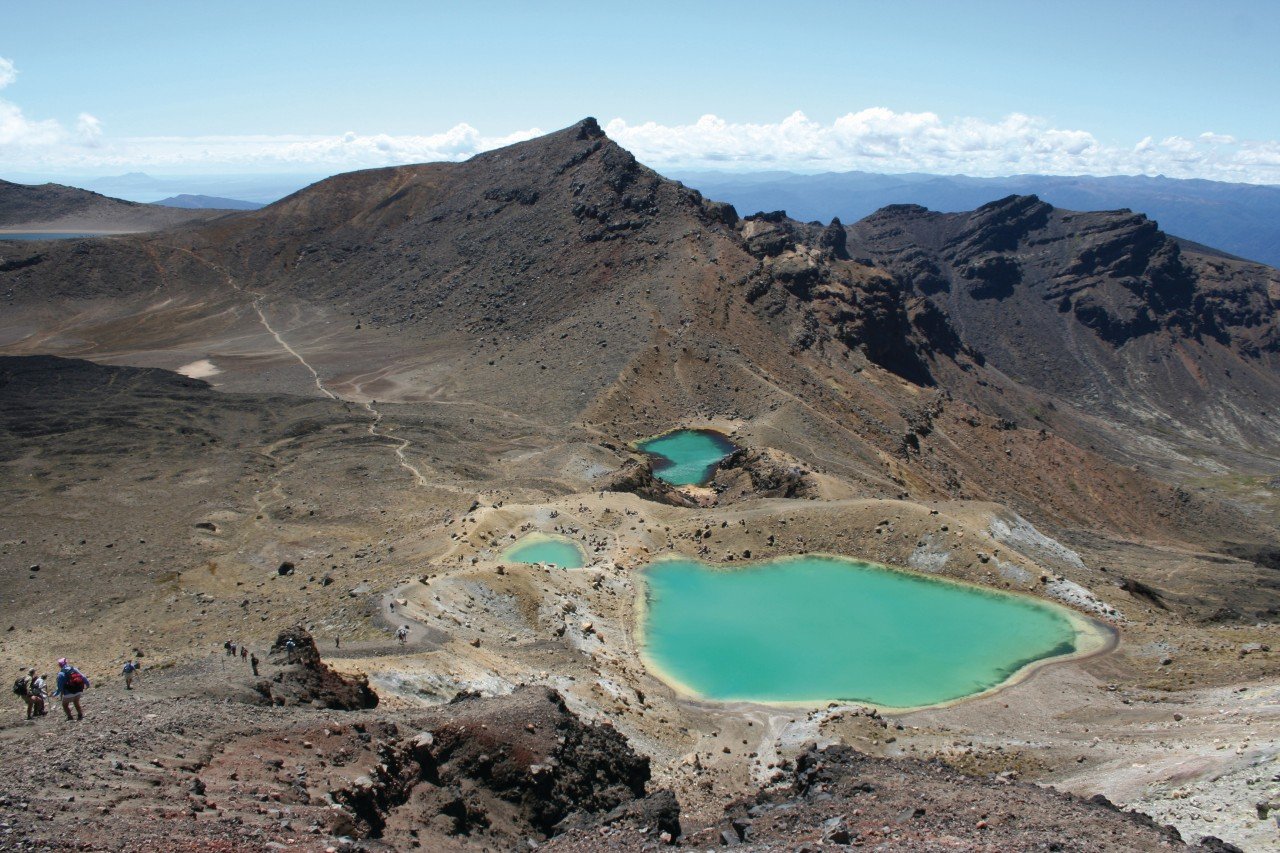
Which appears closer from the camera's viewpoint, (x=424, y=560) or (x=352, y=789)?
(x=352, y=789)

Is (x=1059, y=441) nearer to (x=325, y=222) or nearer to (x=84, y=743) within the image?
(x=84, y=743)

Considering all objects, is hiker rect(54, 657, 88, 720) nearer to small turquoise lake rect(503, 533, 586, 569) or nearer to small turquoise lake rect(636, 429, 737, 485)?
small turquoise lake rect(503, 533, 586, 569)

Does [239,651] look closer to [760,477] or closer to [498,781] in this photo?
[498,781]

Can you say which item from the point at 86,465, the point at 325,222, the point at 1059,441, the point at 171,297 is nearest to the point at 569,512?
the point at 86,465

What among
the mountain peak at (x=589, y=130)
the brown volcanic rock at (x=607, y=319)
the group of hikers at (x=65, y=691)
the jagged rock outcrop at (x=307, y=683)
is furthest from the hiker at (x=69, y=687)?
the mountain peak at (x=589, y=130)

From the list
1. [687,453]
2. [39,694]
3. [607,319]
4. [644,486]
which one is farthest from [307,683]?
[607,319]

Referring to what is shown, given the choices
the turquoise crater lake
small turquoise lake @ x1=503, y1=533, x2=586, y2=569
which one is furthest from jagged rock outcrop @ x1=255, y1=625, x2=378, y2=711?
small turquoise lake @ x1=503, y1=533, x2=586, y2=569

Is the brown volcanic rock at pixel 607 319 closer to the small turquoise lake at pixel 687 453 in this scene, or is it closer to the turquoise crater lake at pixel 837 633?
the small turquoise lake at pixel 687 453
